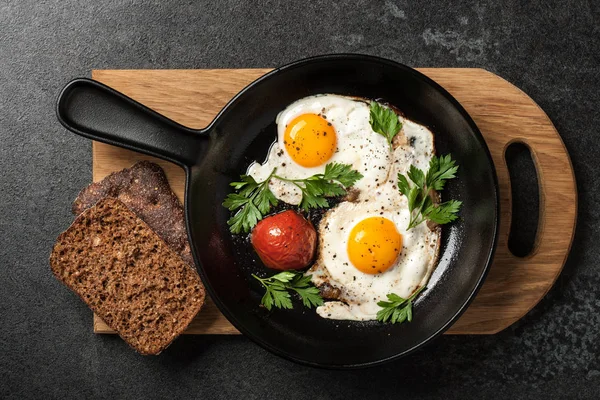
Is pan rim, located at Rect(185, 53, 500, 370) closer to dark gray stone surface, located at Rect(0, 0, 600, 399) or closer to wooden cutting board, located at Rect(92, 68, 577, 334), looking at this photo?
wooden cutting board, located at Rect(92, 68, 577, 334)

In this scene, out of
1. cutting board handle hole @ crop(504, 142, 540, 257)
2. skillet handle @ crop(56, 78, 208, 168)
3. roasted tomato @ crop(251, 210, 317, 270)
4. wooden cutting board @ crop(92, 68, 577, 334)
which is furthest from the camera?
cutting board handle hole @ crop(504, 142, 540, 257)

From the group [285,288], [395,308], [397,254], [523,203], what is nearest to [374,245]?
[397,254]

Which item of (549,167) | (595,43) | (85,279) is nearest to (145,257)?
(85,279)

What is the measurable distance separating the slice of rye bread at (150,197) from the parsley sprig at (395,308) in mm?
992

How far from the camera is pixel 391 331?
2.97m

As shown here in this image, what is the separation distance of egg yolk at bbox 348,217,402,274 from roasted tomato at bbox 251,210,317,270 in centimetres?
22

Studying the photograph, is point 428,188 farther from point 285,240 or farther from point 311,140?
point 285,240

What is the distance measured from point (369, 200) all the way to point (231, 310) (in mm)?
861

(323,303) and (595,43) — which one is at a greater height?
(595,43)

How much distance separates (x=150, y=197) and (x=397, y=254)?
128 cm

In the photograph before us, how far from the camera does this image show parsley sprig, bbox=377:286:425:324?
286cm

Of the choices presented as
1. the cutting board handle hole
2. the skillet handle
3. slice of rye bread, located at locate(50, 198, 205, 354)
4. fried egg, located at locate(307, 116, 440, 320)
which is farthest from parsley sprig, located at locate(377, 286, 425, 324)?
the skillet handle

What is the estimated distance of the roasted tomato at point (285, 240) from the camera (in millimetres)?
2797

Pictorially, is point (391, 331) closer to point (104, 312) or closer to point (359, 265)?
point (359, 265)
